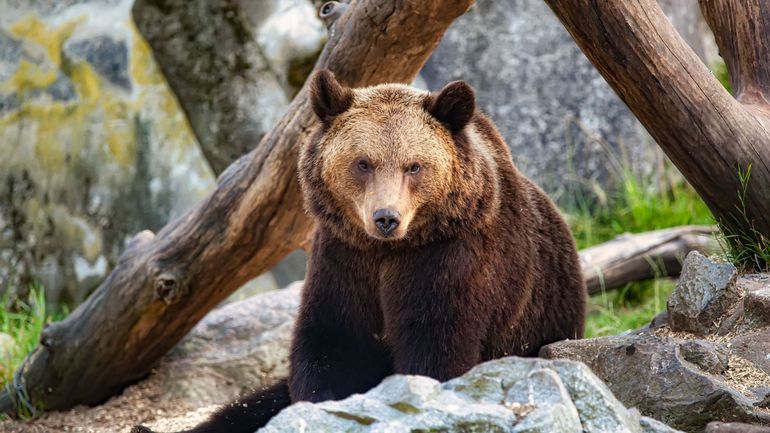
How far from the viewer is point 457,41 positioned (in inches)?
400

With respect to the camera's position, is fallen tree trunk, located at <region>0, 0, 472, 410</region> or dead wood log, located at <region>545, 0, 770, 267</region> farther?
fallen tree trunk, located at <region>0, 0, 472, 410</region>

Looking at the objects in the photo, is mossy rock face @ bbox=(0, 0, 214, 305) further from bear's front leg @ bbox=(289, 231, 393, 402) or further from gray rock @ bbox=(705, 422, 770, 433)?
gray rock @ bbox=(705, 422, 770, 433)

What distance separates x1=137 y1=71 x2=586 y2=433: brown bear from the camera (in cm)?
441

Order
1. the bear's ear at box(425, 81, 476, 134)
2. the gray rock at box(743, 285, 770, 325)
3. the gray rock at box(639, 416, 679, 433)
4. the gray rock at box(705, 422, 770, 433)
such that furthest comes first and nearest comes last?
the bear's ear at box(425, 81, 476, 134), the gray rock at box(743, 285, 770, 325), the gray rock at box(705, 422, 770, 433), the gray rock at box(639, 416, 679, 433)

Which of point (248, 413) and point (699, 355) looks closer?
point (699, 355)

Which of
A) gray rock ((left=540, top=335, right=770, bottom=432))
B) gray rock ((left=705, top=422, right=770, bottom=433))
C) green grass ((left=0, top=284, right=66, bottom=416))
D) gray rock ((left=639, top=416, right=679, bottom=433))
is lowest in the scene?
gray rock ((left=540, top=335, right=770, bottom=432))

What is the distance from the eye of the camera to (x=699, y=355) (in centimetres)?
408

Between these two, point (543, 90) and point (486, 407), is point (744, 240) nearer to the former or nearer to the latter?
point (486, 407)

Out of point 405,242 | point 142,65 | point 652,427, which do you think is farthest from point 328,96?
point 142,65

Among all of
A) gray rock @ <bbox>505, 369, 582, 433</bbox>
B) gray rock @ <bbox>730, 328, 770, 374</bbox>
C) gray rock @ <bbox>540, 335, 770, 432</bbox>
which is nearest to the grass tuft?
gray rock @ <bbox>730, 328, 770, 374</bbox>

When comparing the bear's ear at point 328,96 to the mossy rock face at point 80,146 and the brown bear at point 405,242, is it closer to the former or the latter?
the brown bear at point 405,242

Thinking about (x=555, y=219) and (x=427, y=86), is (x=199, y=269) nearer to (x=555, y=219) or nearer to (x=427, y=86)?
(x=555, y=219)

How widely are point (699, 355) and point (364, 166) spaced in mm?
1602

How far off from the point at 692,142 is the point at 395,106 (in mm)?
1435
